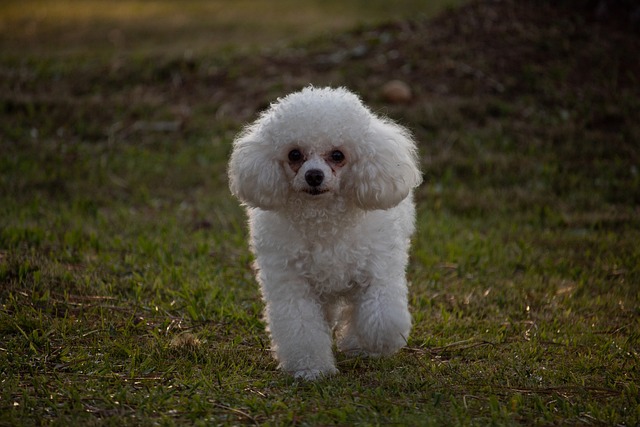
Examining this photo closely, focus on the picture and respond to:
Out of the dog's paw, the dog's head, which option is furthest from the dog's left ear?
the dog's paw

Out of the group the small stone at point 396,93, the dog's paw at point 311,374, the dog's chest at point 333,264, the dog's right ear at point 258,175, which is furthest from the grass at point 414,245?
the dog's right ear at point 258,175

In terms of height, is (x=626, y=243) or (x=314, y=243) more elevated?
(x=314, y=243)

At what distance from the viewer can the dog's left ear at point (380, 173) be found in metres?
4.11

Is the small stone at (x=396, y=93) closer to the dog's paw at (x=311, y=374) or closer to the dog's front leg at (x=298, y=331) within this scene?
the dog's front leg at (x=298, y=331)

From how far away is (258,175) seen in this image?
4.21 meters

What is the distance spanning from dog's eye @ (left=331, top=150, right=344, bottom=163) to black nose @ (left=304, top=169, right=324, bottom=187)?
20 cm

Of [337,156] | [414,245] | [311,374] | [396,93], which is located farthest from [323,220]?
[396,93]

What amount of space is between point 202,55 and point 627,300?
7668 mm

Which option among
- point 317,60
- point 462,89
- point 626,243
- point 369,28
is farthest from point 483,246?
point 369,28

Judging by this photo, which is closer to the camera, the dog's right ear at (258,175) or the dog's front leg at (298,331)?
the dog's front leg at (298,331)

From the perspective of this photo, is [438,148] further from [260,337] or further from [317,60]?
[260,337]

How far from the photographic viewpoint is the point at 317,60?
11.0 meters

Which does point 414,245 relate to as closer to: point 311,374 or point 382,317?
point 382,317

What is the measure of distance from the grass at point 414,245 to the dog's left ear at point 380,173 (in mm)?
894
